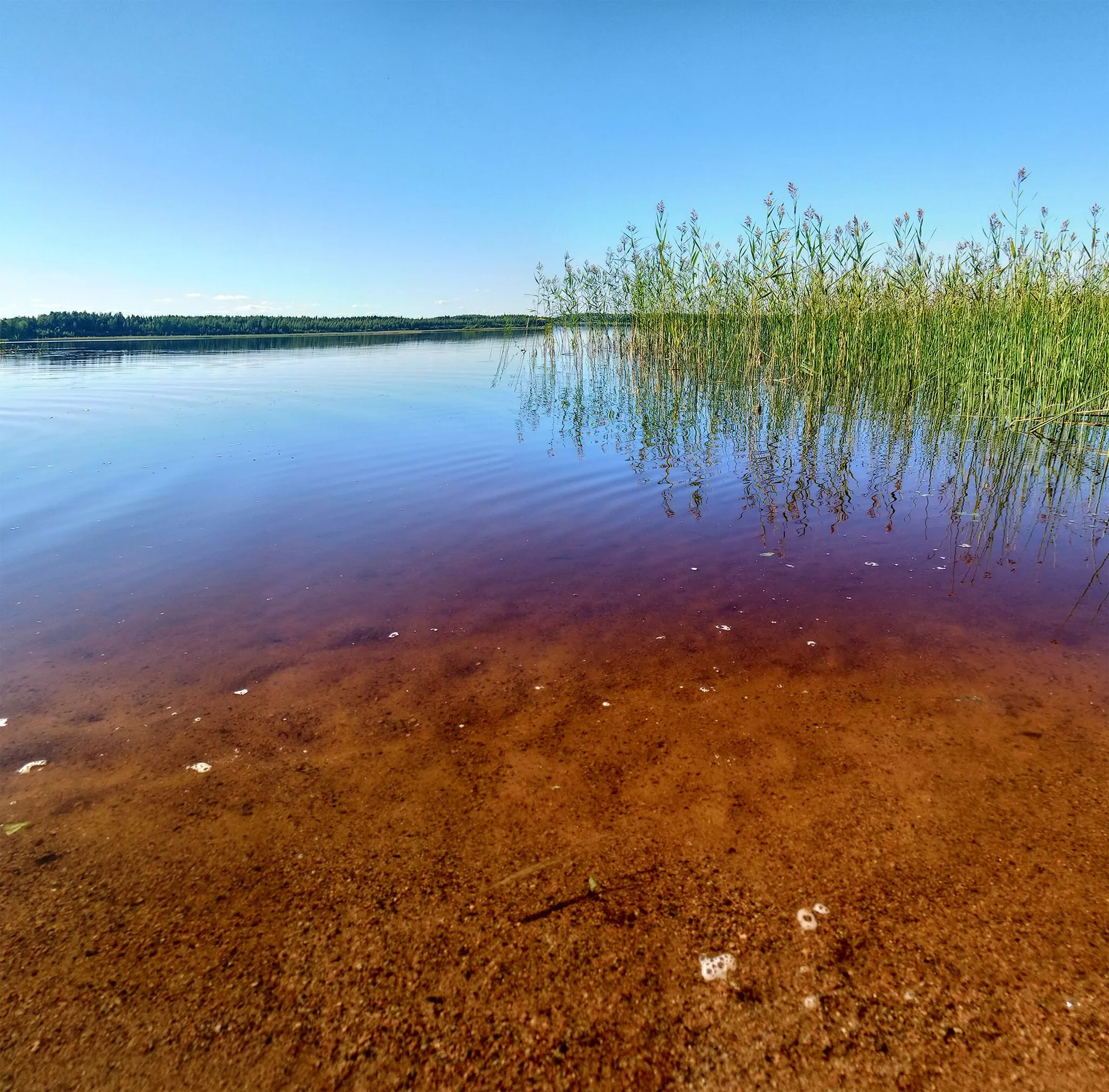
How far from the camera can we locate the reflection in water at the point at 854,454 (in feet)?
12.8

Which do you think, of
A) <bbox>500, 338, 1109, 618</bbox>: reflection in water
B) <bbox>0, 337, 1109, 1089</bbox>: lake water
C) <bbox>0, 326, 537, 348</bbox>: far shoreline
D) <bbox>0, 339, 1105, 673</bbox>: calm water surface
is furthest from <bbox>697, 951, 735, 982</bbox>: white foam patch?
<bbox>0, 326, 537, 348</bbox>: far shoreline

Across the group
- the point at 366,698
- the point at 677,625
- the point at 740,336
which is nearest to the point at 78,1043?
the point at 366,698

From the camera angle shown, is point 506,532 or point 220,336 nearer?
point 506,532

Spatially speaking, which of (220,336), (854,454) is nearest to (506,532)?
(854,454)

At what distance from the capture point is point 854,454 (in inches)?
237

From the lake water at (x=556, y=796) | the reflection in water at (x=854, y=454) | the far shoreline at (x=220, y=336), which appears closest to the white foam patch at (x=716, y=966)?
the lake water at (x=556, y=796)

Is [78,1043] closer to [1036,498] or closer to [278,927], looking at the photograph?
[278,927]

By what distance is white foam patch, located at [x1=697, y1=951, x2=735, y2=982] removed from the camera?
1.16m

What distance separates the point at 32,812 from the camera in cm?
163

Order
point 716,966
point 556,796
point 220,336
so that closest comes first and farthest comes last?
point 716,966
point 556,796
point 220,336

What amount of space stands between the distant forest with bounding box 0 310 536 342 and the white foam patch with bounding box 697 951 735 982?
41539 mm

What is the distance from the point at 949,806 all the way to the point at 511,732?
121 centimetres

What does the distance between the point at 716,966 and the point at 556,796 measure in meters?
0.60

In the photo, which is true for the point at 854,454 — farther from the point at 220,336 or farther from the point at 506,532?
the point at 220,336
